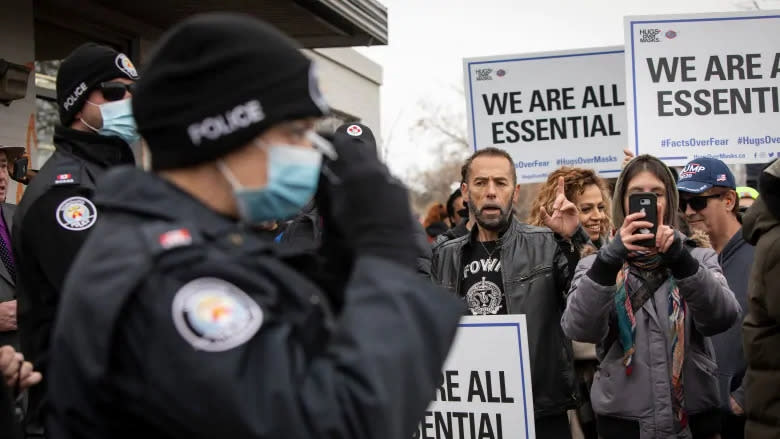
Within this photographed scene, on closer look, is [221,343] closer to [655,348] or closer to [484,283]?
[655,348]

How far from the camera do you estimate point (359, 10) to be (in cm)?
880

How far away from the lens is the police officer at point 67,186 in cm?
300

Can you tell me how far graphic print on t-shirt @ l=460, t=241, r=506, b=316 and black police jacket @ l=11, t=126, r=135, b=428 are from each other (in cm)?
248

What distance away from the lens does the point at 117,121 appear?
3457 millimetres

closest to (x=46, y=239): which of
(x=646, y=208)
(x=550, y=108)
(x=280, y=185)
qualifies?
(x=280, y=185)

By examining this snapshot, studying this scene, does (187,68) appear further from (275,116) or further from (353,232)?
(353,232)

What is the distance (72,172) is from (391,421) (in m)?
2.01

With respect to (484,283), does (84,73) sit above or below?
above

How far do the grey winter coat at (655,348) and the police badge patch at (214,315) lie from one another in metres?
2.87

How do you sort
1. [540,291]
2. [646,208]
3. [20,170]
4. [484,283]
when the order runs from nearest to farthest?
[646,208]
[540,291]
[484,283]
[20,170]

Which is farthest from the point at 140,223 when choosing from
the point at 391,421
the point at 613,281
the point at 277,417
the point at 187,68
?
the point at 613,281

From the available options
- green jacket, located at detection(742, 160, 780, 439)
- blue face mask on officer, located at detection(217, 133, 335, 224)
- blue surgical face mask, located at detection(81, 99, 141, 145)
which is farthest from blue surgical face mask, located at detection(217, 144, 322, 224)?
green jacket, located at detection(742, 160, 780, 439)

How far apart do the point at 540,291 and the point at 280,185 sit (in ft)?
11.3

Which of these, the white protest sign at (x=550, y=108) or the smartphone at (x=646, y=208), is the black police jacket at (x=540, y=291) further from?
the white protest sign at (x=550, y=108)
